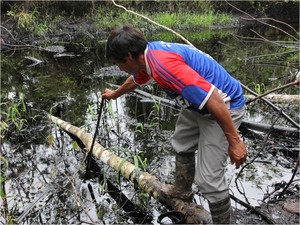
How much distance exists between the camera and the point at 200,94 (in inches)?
89.0

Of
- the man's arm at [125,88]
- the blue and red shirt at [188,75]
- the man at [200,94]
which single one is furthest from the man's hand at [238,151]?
the man's arm at [125,88]

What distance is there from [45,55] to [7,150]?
19.8ft

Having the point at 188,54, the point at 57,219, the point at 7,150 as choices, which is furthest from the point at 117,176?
the point at 188,54

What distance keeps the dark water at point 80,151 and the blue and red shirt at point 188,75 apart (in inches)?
52.3

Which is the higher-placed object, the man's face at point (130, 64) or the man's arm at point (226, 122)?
the man's face at point (130, 64)

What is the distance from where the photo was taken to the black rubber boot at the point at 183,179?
317 cm

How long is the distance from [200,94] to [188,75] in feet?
0.47

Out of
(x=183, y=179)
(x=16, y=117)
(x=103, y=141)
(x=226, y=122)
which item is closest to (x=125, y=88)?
(x=183, y=179)

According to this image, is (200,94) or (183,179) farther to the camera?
(183,179)

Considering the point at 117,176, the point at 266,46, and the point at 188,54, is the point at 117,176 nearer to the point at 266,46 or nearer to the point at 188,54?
the point at 188,54

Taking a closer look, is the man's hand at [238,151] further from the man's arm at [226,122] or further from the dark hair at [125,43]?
the dark hair at [125,43]

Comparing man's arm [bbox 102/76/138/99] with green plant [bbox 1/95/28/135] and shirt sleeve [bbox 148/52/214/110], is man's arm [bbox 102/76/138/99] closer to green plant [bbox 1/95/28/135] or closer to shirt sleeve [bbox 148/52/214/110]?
shirt sleeve [bbox 148/52/214/110]

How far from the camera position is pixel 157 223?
322cm

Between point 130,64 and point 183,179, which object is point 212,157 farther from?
point 130,64
